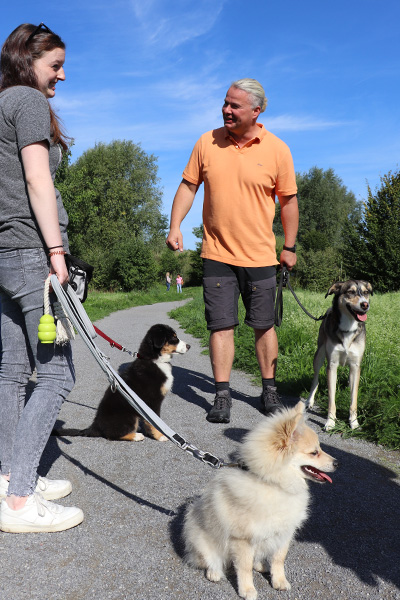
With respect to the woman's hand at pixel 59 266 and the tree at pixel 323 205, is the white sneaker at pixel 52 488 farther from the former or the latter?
the tree at pixel 323 205

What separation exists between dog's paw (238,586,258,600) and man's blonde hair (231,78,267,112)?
3902 millimetres

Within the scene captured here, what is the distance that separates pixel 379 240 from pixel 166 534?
28305mm

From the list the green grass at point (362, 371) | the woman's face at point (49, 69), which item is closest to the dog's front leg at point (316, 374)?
the green grass at point (362, 371)

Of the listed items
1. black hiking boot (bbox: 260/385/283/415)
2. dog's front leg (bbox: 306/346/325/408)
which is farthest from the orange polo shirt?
black hiking boot (bbox: 260/385/283/415)

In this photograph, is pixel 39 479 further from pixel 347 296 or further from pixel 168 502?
pixel 347 296

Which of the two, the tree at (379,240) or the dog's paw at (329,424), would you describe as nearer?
the dog's paw at (329,424)

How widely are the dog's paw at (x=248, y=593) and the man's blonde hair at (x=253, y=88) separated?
12.8 ft

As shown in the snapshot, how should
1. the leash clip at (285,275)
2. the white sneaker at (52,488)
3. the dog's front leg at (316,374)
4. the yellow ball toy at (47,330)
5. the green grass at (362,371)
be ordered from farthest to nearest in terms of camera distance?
the leash clip at (285,275) < the dog's front leg at (316,374) < the green grass at (362,371) < the white sneaker at (52,488) < the yellow ball toy at (47,330)

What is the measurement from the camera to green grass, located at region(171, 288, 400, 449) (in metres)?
→ 4.07

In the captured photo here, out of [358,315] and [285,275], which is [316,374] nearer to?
[358,315]

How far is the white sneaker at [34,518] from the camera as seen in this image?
2.41m

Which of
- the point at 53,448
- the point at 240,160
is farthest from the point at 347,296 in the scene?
the point at 53,448

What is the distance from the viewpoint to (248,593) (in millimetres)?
1984

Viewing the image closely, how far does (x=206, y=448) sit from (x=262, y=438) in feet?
5.81
